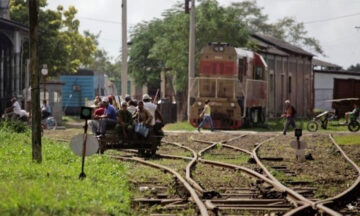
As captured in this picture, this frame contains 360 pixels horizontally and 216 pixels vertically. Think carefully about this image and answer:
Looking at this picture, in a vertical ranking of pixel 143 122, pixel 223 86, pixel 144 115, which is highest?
pixel 223 86

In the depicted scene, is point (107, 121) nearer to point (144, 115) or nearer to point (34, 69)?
point (144, 115)

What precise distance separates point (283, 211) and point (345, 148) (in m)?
15.8

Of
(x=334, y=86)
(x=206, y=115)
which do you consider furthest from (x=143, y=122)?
(x=334, y=86)

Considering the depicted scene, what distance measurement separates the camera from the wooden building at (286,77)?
2547 inches

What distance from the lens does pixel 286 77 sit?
70062 millimetres

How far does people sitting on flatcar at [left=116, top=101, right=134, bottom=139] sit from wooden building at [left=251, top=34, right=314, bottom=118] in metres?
37.3

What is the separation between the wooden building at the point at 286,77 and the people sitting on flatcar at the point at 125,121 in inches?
1469

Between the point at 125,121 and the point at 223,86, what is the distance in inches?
729

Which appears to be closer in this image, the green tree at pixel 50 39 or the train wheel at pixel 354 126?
the train wheel at pixel 354 126

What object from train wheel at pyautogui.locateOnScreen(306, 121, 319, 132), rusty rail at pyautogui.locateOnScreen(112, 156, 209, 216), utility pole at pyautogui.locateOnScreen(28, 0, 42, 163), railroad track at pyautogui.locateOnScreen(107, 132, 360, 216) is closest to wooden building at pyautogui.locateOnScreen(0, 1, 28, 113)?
train wheel at pyautogui.locateOnScreen(306, 121, 319, 132)

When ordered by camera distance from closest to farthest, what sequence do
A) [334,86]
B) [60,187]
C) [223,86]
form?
[60,187], [223,86], [334,86]

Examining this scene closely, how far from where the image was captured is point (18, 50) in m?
47.2

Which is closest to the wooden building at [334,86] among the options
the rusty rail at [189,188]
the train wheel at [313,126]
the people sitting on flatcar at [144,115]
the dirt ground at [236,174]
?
the train wheel at [313,126]

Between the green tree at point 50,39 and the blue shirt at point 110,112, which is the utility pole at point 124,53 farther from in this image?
the green tree at point 50,39
